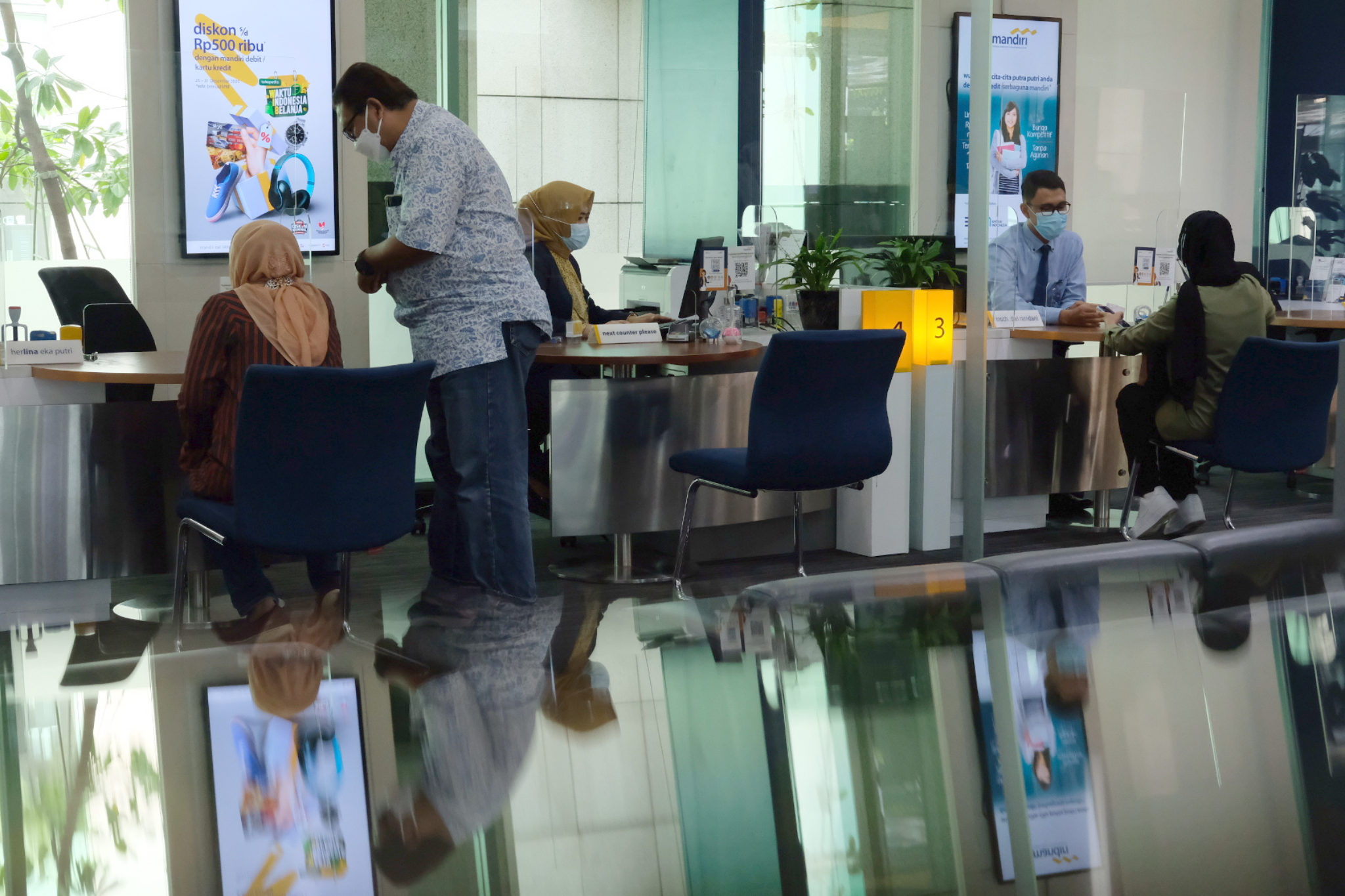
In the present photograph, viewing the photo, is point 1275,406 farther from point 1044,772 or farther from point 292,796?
point 292,796

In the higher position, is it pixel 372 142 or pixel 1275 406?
pixel 372 142

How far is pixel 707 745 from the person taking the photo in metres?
0.73

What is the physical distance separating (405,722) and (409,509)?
2.44 meters

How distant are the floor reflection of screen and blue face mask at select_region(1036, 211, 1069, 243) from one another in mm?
4975

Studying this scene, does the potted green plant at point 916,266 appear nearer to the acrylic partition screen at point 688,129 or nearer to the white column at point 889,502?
the white column at point 889,502

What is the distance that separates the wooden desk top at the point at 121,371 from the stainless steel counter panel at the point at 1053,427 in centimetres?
288

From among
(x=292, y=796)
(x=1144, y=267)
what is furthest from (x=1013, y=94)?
(x=292, y=796)

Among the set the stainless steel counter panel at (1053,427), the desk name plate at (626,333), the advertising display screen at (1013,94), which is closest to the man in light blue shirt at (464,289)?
the desk name plate at (626,333)

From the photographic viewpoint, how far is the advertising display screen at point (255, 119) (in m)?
4.96

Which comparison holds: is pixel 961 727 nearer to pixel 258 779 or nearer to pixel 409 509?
pixel 258 779

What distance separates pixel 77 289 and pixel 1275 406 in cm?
418

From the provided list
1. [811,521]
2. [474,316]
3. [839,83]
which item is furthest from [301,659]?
[839,83]

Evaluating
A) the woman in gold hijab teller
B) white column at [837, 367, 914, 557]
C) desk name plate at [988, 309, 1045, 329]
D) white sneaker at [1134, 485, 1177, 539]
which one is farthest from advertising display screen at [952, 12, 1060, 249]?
the woman in gold hijab teller

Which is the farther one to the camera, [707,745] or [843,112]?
[843,112]
